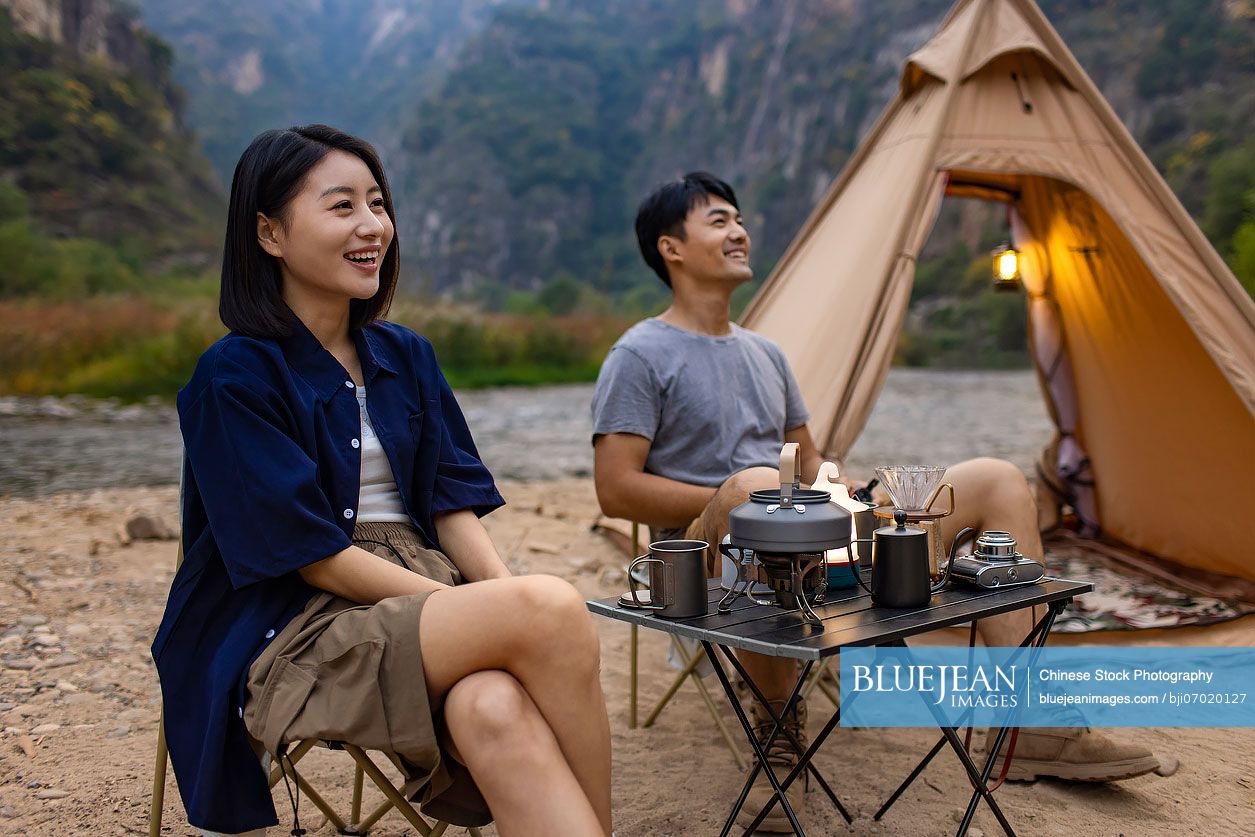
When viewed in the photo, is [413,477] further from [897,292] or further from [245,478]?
[897,292]

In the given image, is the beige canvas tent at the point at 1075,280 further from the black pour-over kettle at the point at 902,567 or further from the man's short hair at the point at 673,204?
the black pour-over kettle at the point at 902,567

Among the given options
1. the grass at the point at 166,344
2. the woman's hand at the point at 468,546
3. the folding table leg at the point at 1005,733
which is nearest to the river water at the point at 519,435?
the grass at the point at 166,344

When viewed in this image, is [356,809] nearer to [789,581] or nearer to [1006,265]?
[789,581]

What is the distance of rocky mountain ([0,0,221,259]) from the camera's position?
2544 cm

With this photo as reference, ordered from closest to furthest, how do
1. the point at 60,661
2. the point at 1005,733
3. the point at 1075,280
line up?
the point at 1005,733 < the point at 60,661 < the point at 1075,280

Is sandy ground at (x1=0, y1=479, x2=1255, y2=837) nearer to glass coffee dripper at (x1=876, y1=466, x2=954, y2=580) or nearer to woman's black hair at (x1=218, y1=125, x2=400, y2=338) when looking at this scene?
glass coffee dripper at (x1=876, y1=466, x2=954, y2=580)

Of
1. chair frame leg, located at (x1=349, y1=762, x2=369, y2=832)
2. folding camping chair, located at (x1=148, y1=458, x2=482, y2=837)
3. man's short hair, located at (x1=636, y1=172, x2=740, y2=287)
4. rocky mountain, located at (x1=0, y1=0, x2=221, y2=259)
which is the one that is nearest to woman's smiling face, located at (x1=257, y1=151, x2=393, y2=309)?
folding camping chair, located at (x1=148, y1=458, x2=482, y2=837)

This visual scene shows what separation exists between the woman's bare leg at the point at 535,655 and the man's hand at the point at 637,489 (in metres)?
1.15

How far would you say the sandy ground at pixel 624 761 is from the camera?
7.58 ft

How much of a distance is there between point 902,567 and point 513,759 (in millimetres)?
737

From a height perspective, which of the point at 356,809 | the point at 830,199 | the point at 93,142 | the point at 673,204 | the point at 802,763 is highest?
the point at 93,142

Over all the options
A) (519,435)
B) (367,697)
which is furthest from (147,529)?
(519,435)

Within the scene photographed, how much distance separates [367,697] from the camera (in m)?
1.52

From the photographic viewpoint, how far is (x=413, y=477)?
1.97 m
